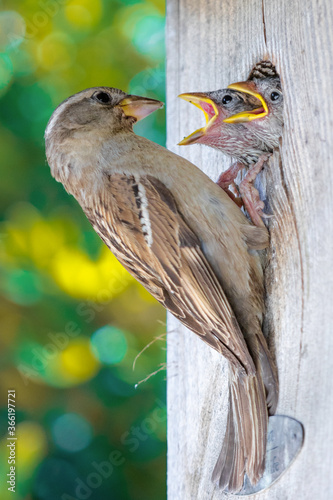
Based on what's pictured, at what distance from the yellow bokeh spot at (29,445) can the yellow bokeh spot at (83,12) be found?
1863mm

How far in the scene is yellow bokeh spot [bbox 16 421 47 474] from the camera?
Result: 100 inches

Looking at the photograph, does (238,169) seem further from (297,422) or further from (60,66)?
(60,66)

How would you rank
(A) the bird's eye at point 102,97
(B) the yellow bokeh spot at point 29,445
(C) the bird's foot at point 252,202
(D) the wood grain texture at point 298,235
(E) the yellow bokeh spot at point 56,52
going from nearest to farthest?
(D) the wood grain texture at point 298,235
(C) the bird's foot at point 252,202
(A) the bird's eye at point 102,97
(B) the yellow bokeh spot at point 29,445
(E) the yellow bokeh spot at point 56,52

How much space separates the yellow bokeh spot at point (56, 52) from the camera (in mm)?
2797

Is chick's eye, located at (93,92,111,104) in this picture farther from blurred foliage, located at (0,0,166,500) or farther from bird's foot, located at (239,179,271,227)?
blurred foliage, located at (0,0,166,500)

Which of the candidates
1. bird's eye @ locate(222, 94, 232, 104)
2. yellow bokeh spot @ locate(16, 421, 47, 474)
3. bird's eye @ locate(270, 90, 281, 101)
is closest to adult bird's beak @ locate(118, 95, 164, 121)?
bird's eye @ locate(222, 94, 232, 104)

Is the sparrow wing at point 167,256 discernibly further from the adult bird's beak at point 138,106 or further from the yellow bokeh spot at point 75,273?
the yellow bokeh spot at point 75,273

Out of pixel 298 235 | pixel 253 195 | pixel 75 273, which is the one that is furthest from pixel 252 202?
pixel 75 273

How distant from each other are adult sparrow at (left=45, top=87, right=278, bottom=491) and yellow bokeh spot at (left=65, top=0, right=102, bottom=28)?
1454 mm

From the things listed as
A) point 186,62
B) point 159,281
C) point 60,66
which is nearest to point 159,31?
point 60,66

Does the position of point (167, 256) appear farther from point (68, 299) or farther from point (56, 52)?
point (56, 52)

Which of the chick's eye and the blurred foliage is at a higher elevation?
the chick's eye

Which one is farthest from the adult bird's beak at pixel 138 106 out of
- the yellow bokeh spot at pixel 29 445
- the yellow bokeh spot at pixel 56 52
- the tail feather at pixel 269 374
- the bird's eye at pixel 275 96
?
the yellow bokeh spot at pixel 29 445

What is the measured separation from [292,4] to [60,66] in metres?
1.63
